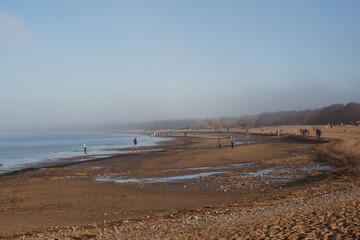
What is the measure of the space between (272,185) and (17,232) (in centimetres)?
1334

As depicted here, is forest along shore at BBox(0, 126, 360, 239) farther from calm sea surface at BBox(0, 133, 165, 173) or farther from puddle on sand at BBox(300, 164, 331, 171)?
calm sea surface at BBox(0, 133, 165, 173)

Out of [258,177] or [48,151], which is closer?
[258,177]

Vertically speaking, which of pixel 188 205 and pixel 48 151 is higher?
pixel 48 151

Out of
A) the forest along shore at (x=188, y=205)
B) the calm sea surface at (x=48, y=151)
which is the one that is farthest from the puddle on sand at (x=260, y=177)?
the calm sea surface at (x=48, y=151)

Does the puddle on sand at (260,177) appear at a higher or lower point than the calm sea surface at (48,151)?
lower

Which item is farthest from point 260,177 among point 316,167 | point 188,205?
point 188,205

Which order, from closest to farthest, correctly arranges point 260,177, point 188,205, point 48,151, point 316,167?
point 188,205 → point 260,177 → point 316,167 → point 48,151

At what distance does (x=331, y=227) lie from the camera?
876cm

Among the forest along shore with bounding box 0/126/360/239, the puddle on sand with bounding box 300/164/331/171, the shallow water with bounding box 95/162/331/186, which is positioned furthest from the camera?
the puddle on sand with bounding box 300/164/331/171

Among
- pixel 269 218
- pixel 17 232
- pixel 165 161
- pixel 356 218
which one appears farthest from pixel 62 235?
pixel 165 161

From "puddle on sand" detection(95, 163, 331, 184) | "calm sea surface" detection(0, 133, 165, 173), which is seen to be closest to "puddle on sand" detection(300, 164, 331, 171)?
"puddle on sand" detection(95, 163, 331, 184)

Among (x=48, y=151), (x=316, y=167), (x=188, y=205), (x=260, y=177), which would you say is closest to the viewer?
(x=188, y=205)

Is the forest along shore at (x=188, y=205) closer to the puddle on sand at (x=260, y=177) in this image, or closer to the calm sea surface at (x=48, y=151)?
the puddle on sand at (x=260, y=177)

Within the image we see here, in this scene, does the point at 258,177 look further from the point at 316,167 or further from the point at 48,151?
the point at 48,151
